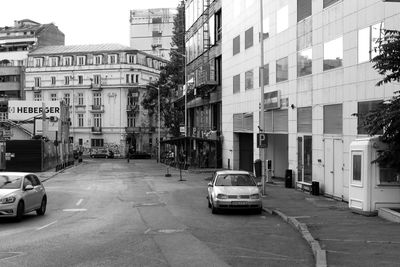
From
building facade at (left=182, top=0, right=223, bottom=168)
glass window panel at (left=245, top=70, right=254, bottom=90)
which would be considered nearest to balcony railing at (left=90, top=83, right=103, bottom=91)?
building facade at (left=182, top=0, right=223, bottom=168)

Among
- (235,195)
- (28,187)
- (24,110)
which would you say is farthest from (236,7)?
(24,110)

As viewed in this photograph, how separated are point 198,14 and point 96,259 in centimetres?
4934

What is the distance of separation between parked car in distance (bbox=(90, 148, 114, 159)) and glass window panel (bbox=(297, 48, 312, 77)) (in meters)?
73.6

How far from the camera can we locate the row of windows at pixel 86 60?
100 m

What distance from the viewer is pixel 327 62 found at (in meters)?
25.1

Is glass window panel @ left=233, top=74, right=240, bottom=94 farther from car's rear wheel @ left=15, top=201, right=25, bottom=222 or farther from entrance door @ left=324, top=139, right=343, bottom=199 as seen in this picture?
car's rear wheel @ left=15, top=201, right=25, bottom=222

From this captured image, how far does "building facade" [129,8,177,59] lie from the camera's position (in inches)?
4476

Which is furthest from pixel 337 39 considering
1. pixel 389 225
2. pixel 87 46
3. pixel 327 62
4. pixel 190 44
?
pixel 87 46

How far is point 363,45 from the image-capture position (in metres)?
21.5

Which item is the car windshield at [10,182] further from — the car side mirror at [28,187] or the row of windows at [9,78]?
the row of windows at [9,78]

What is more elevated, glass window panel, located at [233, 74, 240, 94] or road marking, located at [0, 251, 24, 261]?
glass window panel, located at [233, 74, 240, 94]

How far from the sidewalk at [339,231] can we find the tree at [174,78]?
204 feet

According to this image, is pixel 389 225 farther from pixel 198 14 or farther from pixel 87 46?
pixel 87 46

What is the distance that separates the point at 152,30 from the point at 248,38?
77.7 meters
